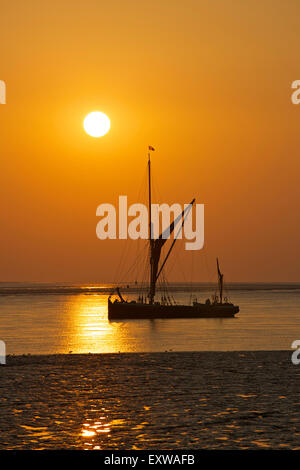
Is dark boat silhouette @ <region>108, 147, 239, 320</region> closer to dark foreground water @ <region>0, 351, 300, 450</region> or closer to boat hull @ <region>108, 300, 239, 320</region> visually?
boat hull @ <region>108, 300, 239, 320</region>

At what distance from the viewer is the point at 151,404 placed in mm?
17891

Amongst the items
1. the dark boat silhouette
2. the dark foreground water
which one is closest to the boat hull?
the dark boat silhouette

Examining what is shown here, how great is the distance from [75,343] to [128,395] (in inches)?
1900

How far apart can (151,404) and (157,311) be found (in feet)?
328

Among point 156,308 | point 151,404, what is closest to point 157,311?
point 156,308

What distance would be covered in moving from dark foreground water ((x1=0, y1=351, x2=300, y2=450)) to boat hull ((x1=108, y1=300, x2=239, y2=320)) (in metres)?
89.8

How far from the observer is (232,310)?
12438 centimetres

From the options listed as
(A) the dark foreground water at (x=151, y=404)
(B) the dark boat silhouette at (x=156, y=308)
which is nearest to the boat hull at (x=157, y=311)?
(B) the dark boat silhouette at (x=156, y=308)

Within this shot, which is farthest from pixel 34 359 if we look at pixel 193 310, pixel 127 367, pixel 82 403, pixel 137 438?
pixel 193 310

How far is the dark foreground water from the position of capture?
13922 mm

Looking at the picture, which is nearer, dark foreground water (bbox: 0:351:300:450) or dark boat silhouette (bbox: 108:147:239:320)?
dark foreground water (bbox: 0:351:300:450)

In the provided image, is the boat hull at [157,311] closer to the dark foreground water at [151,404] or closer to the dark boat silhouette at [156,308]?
the dark boat silhouette at [156,308]

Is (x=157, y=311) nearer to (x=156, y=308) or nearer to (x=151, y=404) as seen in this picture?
(x=156, y=308)
